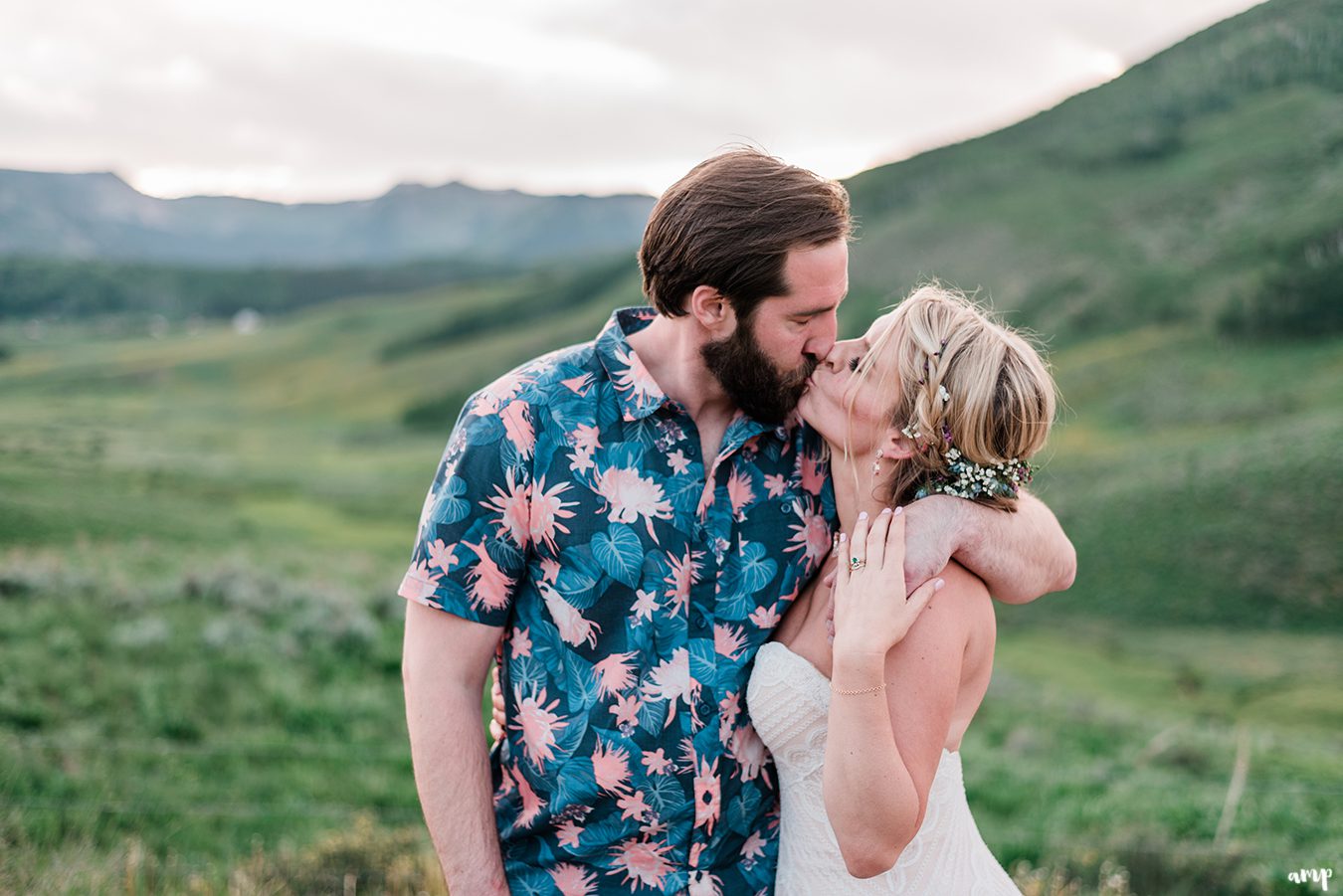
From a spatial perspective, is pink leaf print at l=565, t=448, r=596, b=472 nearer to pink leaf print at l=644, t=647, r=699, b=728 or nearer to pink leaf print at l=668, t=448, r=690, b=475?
pink leaf print at l=668, t=448, r=690, b=475

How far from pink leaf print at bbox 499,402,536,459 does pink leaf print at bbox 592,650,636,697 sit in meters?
0.58

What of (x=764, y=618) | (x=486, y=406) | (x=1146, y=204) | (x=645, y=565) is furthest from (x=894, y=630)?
(x=1146, y=204)

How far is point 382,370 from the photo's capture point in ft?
228

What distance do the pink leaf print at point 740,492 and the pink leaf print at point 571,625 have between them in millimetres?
499

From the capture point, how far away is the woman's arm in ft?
7.93

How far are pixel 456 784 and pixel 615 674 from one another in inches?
20.6

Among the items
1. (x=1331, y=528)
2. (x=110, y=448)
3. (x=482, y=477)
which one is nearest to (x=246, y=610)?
(x=482, y=477)

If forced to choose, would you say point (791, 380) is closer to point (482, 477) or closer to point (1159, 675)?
point (482, 477)

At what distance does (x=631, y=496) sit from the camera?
268 cm

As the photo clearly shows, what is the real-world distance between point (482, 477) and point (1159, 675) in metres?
16.7

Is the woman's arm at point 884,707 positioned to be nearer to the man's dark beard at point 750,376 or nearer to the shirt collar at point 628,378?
the man's dark beard at point 750,376

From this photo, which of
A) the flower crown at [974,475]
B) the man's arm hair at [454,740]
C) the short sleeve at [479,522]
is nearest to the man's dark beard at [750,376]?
the flower crown at [974,475]

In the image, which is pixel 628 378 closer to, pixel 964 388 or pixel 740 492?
pixel 740 492

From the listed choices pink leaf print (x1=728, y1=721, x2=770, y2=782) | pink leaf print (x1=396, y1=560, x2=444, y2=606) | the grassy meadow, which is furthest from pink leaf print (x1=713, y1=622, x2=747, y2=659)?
the grassy meadow
